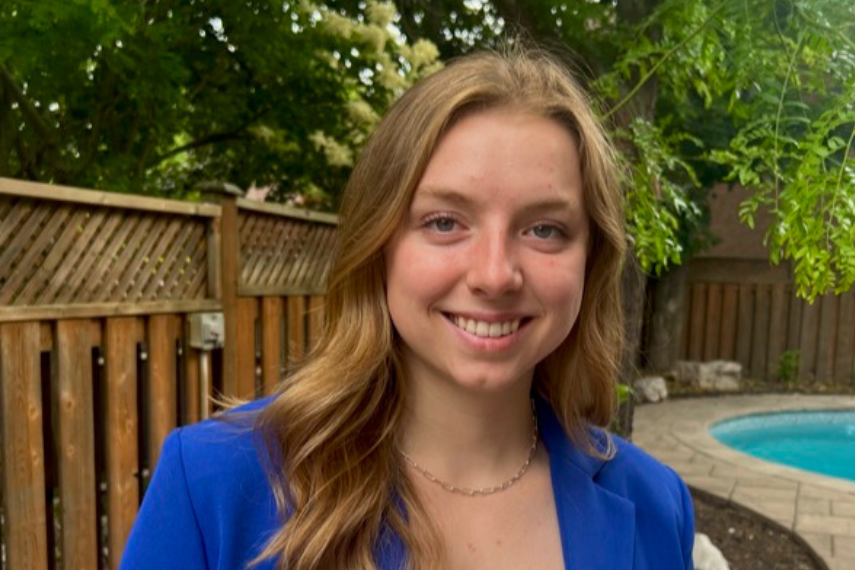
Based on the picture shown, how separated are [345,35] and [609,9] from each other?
150 centimetres

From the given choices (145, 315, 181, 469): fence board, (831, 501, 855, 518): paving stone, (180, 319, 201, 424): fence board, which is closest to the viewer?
(145, 315, 181, 469): fence board

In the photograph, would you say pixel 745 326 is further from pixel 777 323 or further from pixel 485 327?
pixel 485 327

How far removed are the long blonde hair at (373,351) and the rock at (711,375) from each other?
941cm

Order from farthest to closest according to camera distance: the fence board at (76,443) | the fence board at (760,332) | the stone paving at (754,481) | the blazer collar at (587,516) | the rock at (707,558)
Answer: the fence board at (760,332) → the stone paving at (754,481) → the rock at (707,558) → the fence board at (76,443) → the blazer collar at (587,516)

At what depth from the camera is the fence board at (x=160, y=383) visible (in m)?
2.89

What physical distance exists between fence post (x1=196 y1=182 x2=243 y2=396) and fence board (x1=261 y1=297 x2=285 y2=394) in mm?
239

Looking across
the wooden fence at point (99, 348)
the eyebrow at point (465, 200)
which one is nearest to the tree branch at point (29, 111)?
the wooden fence at point (99, 348)

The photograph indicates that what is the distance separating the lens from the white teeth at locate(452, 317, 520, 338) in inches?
40.5

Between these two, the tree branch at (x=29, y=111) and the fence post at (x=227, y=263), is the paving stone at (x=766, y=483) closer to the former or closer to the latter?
the fence post at (x=227, y=263)

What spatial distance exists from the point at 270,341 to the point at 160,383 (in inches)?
31.4

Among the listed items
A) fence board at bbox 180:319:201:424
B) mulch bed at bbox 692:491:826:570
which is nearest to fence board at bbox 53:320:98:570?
fence board at bbox 180:319:201:424

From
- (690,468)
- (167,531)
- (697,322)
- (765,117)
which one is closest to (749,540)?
(690,468)

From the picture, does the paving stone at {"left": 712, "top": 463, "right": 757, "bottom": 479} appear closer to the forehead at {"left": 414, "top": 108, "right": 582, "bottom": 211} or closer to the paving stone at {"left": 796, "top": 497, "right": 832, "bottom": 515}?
the paving stone at {"left": 796, "top": 497, "right": 832, "bottom": 515}

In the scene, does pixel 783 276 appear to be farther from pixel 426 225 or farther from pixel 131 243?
pixel 426 225
